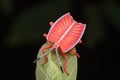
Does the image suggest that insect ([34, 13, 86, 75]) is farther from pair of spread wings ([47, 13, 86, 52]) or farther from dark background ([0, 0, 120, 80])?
dark background ([0, 0, 120, 80])

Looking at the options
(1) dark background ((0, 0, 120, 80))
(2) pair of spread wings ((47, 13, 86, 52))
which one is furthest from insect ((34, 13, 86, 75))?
(1) dark background ((0, 0, 120, 80))

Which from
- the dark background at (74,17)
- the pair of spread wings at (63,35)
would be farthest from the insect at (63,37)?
the dark background at (74,17)

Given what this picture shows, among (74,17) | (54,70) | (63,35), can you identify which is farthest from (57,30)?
(74,17)

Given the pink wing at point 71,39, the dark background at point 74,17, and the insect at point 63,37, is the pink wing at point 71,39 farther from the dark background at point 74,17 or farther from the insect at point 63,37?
the dark background at point 74,17

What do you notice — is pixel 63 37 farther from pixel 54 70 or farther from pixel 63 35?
pixel 54 70
